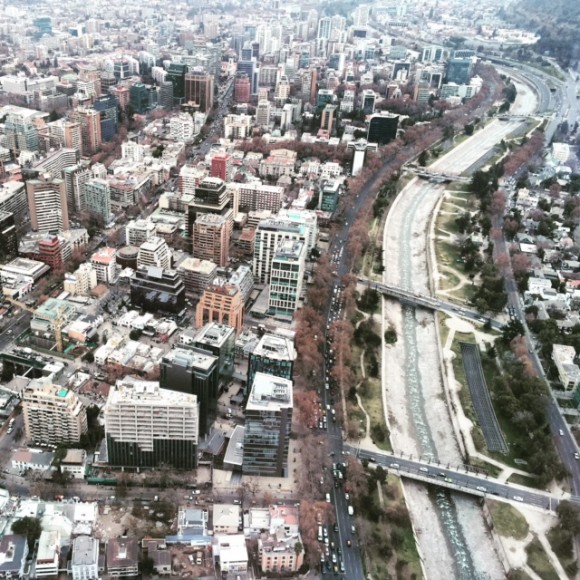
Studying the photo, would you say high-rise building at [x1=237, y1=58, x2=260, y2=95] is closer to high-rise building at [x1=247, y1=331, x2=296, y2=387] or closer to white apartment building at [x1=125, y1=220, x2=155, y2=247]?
white apartment building at [x1=125, y1=220, x2=155, y2=247]

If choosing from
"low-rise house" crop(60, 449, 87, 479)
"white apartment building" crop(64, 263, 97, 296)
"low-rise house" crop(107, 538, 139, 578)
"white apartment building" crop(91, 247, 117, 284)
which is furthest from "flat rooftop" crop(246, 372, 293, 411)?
"white apartment building" crop(91, 247, 117, 284)

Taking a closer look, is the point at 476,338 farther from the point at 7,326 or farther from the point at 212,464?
the point at 7,326

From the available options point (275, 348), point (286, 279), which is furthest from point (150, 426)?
point (286, 279)

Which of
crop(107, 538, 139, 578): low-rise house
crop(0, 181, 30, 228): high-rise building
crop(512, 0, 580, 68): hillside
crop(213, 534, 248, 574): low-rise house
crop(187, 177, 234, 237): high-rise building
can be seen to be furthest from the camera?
crop(512, 0, 580, 68): hillside

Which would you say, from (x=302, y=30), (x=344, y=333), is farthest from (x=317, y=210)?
(x=302, y=30)

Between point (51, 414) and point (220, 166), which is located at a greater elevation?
point (220, 166)

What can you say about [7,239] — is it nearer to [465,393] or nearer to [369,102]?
[465,393]

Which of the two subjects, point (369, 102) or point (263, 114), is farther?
point (369, 102)

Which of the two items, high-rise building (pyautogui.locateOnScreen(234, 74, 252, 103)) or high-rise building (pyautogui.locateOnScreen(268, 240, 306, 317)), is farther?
high-rise building (pyautogui.locateOnScreen(234, 74, 252, 103))
